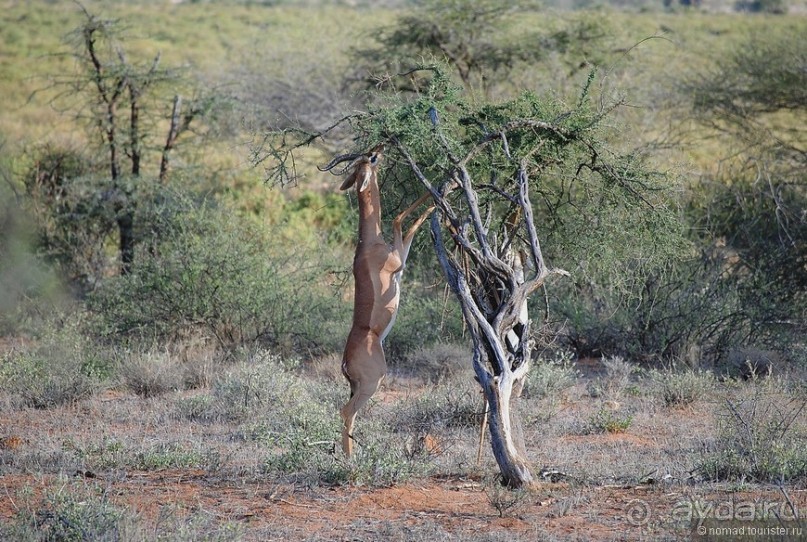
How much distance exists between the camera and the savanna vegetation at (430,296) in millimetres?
6727

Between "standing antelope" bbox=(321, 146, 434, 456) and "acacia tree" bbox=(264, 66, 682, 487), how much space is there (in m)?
0.34

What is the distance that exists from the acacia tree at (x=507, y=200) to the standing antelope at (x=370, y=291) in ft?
1.10

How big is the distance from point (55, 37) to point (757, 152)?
32.0 m

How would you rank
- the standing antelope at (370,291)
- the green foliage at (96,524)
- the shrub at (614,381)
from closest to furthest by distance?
the green foliage at (96,524)
the standing antelope at (370,291)
the shrub at (614,381)

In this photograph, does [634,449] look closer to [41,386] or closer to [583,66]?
[41,386]

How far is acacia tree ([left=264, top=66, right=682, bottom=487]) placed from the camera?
665 centimetres

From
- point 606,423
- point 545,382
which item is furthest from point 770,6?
point 606,423

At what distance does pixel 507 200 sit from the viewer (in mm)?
7625

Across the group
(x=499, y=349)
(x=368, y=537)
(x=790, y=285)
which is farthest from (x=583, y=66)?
(x=368, y=537)

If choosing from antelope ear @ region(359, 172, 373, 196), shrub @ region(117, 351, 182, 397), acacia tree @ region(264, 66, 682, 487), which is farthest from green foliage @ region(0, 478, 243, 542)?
shrub @ region(117, 351, 182, 397)

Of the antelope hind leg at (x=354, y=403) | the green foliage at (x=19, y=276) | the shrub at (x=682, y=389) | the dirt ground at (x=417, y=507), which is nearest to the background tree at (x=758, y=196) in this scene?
the shrub at (x=682, y=389)

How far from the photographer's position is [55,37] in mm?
39625

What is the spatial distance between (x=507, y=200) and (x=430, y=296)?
19.5 ft

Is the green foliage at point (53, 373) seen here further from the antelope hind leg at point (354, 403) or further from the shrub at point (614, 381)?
the shrub at point (614, 381)
